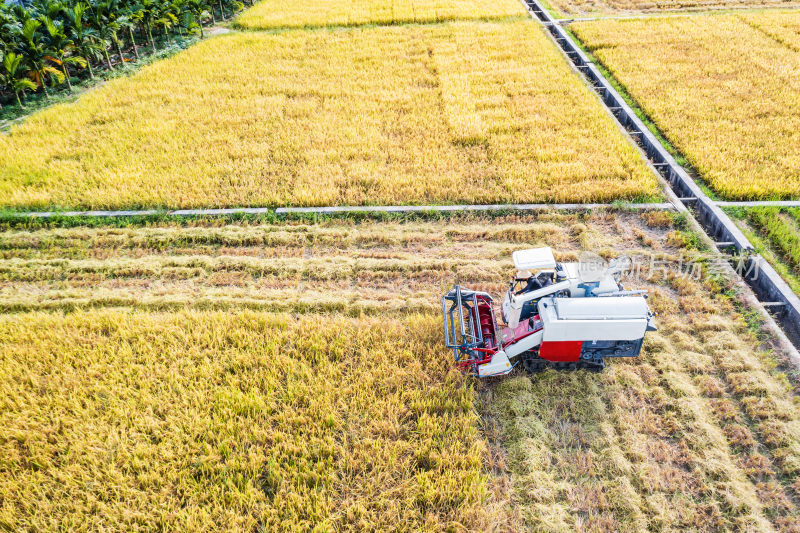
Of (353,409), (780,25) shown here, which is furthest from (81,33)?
(780,25)

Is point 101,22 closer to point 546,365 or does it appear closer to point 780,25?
point 546,365

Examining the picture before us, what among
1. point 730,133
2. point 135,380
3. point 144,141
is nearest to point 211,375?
point 135,380

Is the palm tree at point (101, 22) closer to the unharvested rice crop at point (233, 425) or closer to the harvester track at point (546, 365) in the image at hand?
the unharvested rice crop at point (233, 425)

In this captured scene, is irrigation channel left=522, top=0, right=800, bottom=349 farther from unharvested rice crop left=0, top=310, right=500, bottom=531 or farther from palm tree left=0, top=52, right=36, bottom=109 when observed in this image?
palm tree left=0, top=52, right=36, bottom=109

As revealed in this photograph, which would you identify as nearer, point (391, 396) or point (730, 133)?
point (391, 396)

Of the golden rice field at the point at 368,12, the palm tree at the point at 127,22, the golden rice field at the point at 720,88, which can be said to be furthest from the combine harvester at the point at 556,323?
the golden rice field at the point at 368,12

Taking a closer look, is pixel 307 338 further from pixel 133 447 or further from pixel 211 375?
pixel 133 447
